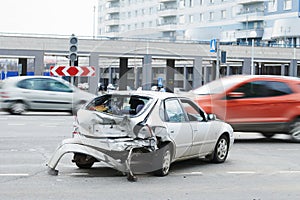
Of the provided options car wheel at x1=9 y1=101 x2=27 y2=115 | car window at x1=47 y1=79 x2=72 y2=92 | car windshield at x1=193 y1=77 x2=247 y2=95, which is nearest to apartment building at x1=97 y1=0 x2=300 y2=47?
car window at x1=47 y1=79 x2=72 y2=92

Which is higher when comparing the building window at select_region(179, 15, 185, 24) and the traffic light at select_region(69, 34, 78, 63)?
the building window at select_region(179, 15, 185, 24)

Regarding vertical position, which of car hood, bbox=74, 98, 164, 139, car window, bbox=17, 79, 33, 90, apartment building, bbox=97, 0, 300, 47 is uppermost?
apartment building, bbox=97, 0, 300, 47

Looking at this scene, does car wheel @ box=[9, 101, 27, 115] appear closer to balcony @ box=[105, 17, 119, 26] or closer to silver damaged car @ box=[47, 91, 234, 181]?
silver damaged car @ box=[47, 91, 234, 181]

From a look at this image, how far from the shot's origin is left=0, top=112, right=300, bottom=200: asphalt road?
8023 millimetres

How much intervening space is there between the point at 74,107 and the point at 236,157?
45.1 ft

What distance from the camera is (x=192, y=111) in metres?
10.6

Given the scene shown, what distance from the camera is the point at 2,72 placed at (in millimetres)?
59250

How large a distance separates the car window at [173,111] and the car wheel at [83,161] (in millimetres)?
1483

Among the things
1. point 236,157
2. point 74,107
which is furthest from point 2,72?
point 236,157

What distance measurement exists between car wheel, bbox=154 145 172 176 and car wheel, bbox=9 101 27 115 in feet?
51.2

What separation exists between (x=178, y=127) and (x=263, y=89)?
6115mm

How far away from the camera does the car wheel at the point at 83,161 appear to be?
32.4 feet

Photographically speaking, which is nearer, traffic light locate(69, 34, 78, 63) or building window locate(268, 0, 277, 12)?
traffic light locate(69, 34, 78, 63)

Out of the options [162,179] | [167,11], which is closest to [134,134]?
[162,179]
